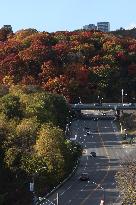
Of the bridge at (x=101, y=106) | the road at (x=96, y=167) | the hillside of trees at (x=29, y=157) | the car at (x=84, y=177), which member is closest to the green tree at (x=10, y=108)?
the hillside of trees at (x=29, y=157)

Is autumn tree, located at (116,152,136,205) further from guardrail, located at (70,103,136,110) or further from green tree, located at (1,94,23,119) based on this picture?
guardrail, located at (70,103,136,110)

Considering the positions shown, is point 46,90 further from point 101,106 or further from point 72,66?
point 101,106

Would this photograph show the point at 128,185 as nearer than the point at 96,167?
Yes

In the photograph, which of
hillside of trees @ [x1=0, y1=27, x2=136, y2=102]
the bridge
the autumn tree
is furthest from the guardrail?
the autumn tree

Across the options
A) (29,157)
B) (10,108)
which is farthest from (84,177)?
(10,108)

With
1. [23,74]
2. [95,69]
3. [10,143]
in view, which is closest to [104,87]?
[95,69]

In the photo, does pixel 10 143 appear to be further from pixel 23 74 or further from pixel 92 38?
pixel 92 38
